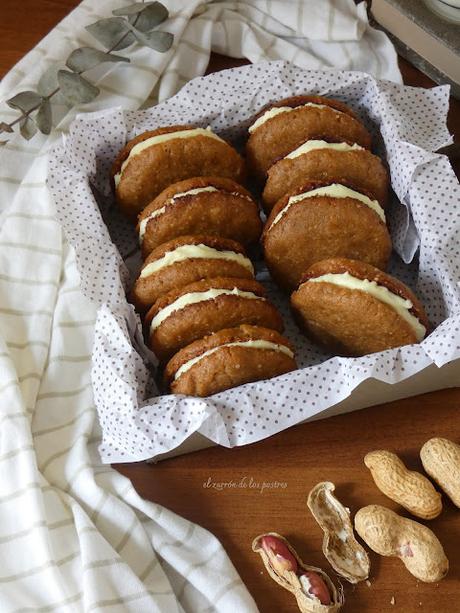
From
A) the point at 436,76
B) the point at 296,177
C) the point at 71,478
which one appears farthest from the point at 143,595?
the point at 436,76

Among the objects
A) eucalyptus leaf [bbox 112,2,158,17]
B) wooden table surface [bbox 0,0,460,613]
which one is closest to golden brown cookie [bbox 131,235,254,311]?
wooden table surface [bbox 0,0,460,613]

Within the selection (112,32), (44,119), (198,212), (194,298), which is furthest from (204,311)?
(112,32)

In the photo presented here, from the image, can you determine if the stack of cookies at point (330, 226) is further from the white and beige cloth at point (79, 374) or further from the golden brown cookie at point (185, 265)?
the white and beige cloth at point (79, 374)

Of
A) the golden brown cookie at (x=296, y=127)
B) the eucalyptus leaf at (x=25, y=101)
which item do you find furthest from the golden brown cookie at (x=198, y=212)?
the eucalyptus leaf at (x=25, y=101)

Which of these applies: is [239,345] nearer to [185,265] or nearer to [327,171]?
[185,265]

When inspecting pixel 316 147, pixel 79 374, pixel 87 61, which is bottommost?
pixel 79 374

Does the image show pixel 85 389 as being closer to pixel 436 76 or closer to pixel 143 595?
pixel 143 595
